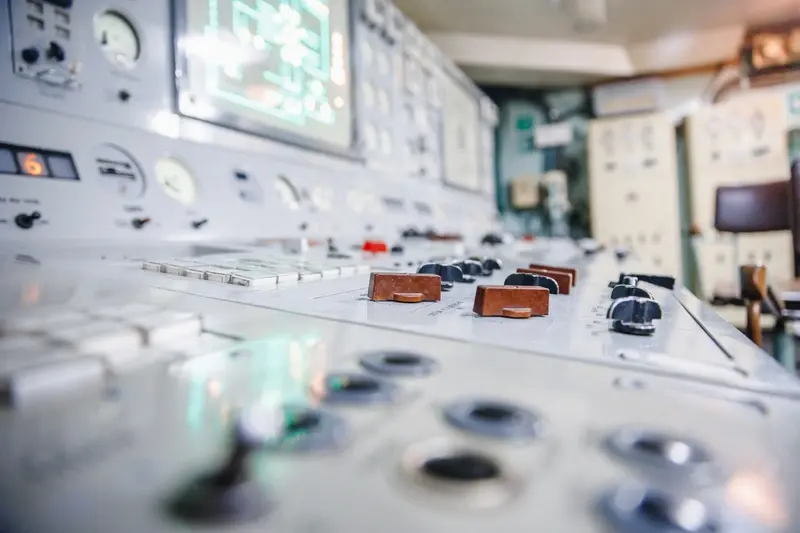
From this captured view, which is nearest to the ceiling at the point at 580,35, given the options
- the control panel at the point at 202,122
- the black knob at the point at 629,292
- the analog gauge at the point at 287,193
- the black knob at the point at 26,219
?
the control panel at the point at 202,122

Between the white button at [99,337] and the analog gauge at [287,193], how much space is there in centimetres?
100

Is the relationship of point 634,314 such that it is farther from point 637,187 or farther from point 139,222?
point 637,187

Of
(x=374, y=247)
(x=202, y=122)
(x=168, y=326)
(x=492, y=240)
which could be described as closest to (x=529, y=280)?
(x=168, y=326)

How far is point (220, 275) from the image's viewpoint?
24.6 inches

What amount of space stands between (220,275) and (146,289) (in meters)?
0.11

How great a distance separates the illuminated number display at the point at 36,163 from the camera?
29.4 inches

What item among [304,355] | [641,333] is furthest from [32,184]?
[641,333]

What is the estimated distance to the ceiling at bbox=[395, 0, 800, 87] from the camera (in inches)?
129

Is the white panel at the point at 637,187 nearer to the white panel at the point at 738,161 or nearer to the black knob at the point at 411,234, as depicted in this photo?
the white panel at the point at 738,161

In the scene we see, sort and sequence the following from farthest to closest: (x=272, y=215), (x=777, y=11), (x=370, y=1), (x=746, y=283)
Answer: (x=777, y=11), (x=370, y=1), (x=746, y=283), (x=272, y=215)

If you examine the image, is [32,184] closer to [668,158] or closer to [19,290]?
[19,290]

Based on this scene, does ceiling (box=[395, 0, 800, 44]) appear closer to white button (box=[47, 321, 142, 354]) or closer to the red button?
the red button

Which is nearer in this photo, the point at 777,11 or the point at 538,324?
the point at 538,324

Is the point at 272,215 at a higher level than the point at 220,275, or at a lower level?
higher
